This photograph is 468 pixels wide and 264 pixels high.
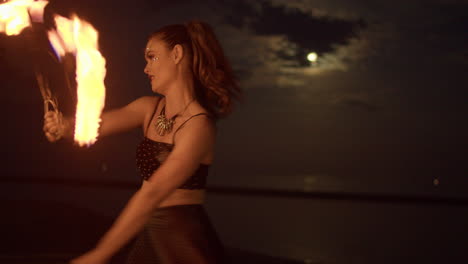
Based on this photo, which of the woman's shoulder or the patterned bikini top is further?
the woman's shoulder

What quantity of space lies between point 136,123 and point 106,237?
39.1 inches

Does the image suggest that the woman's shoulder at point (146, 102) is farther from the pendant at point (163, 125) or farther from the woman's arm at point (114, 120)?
the pendant at point (163, 125)

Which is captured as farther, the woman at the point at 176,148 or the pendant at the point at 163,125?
the pendant at the point at 163,125

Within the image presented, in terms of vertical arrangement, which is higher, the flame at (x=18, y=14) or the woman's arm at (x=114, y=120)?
the flame at (x=18, y=14)

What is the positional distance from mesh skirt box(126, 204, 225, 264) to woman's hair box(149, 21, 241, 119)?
61cm

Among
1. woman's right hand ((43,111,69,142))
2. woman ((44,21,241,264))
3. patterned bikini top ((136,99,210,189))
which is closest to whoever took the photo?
woman ((44,21,241,264))

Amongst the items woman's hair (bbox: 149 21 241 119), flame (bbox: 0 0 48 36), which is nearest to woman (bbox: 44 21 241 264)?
woman's hair (bbox: 149 21 241 119)

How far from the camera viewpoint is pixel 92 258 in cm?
297

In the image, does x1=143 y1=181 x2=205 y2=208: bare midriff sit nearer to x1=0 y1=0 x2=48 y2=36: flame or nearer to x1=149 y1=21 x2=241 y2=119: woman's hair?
x1=149 y1=21 x2=241 y2=119: woman's hair

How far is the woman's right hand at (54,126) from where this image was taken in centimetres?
365

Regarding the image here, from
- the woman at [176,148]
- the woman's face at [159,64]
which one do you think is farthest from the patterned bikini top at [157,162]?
the woman's face at [159,64]

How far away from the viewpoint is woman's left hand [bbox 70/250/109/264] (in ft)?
9.73

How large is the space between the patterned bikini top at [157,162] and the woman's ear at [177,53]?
15.4 inches

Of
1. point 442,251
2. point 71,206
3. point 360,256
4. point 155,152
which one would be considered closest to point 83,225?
point 71,206
